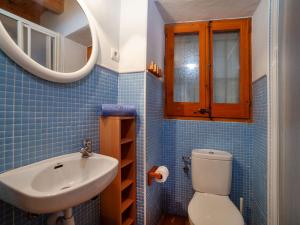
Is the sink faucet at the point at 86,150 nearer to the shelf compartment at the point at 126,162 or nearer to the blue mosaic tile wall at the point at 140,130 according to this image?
the shelf compartment at the point at 126,162

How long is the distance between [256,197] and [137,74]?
157 centimetres

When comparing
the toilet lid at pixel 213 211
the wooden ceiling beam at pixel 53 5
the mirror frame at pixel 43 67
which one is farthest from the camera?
the toilet lid at pixel 213 211

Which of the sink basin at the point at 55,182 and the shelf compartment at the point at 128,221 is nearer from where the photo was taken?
the sink basin at the point at 55,182

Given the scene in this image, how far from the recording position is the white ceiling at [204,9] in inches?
66.9

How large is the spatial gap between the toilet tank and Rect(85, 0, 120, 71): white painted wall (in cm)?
117

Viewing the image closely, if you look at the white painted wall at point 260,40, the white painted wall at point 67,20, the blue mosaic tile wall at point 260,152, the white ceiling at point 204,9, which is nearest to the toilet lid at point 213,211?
the blue mosaic tile wall at point 260,152

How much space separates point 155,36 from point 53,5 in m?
0.96

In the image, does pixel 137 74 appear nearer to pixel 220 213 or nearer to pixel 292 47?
pixel 292 47

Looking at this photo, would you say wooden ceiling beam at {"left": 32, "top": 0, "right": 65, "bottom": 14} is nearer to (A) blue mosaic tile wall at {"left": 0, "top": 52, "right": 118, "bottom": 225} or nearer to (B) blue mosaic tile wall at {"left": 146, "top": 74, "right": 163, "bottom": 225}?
(A) blue mosaic tile wall at {"left": 0, "top": 52, "right": 118, "bottom": 225}

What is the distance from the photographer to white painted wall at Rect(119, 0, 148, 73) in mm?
1507

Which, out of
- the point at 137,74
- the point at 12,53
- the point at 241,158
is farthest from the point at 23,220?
the point at 241,158

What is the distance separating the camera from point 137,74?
1517 mm

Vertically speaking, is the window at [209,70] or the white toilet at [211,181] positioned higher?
the window at [209,70]

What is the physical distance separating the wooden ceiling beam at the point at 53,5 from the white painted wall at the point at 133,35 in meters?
0.58
